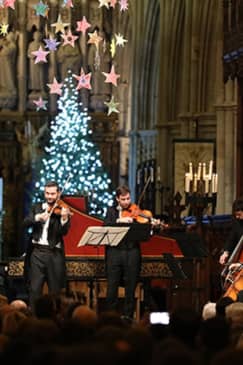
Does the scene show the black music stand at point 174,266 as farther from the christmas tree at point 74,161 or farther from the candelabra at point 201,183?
the christmas tree at point 74,161

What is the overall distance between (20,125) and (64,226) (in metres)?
20.7

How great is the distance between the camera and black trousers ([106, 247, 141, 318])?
49.6 ft

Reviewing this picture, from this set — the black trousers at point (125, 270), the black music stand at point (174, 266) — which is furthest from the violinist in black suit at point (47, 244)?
the black music stand at point (174, 266)

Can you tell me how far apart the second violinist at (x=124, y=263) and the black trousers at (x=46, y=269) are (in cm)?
78

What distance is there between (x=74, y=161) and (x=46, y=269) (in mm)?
17092

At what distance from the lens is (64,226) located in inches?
560

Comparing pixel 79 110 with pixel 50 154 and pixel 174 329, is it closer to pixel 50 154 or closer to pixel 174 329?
A: pixel 50 154

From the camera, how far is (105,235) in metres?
14.7

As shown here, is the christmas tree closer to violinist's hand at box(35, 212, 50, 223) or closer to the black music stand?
the black music stand

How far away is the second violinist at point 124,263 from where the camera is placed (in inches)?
595

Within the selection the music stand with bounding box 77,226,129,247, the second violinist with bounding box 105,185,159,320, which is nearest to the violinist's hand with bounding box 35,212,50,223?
the music stand with bounding box 77,226,129,247

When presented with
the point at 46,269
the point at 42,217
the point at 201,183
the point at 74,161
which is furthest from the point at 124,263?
the point at 74,161

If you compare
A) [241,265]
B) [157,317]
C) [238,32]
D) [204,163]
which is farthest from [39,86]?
[157,317]

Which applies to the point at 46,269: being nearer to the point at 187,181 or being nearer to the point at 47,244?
the point at 47,244
